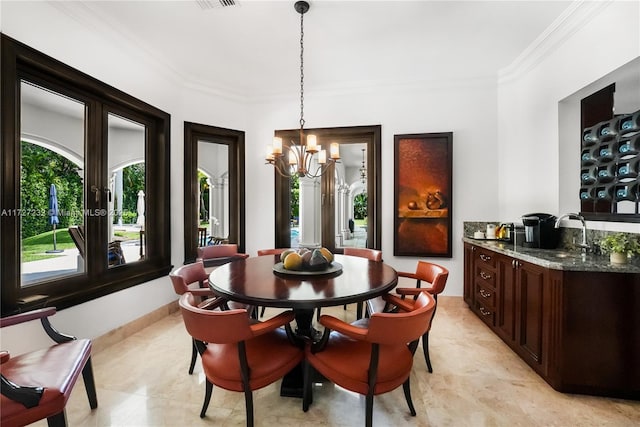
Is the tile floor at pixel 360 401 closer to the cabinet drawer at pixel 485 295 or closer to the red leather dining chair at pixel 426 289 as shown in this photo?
the red leather dining chair at pixel 426 289

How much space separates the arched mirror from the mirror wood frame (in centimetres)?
57

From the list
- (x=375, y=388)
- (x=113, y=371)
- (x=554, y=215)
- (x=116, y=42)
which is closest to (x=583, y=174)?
(x=554, y=215)

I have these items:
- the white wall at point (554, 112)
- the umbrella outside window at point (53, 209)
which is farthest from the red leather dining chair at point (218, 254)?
the white wall at point (554, 112)

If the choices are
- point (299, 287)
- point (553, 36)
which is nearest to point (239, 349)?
point (299, 287)

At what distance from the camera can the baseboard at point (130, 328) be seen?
2.59 meters

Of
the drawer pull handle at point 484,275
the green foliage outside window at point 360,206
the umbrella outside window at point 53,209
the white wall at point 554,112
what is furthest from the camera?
the green foliage outside window at point 360,206

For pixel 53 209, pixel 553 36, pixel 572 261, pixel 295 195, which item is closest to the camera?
pixel 572 261

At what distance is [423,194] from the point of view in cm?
384

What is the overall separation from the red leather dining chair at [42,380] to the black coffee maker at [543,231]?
3.61 meters

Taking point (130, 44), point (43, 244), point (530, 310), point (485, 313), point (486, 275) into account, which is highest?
point (130, 44)

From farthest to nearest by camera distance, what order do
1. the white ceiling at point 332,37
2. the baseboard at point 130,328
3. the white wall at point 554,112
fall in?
the baseboard at point 130,328, the white ceiling at point 332,37, the white wall at point 554,112

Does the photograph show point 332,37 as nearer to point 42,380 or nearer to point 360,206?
point 360,206

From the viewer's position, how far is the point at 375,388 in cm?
149

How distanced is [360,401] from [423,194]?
2697 millimetres
